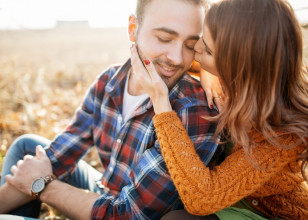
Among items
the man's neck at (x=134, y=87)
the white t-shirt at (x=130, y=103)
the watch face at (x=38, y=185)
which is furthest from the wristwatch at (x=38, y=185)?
the man's neck at (x=134, y=87)

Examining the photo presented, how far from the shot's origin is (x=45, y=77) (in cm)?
565

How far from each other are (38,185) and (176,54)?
1320 mm

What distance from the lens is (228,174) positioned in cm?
158

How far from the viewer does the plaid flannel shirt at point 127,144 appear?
5.84 feet

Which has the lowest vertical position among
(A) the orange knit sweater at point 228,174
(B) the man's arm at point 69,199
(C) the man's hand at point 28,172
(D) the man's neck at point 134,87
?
(B) the man's arm at point 69,199

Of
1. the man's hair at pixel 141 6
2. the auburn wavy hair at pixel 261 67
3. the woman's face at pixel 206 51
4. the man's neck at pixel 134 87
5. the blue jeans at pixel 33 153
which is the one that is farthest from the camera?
the blue jeans at pixel 33 153

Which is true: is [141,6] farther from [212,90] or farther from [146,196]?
[146,196]

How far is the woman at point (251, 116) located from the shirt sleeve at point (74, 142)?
95 centimetres

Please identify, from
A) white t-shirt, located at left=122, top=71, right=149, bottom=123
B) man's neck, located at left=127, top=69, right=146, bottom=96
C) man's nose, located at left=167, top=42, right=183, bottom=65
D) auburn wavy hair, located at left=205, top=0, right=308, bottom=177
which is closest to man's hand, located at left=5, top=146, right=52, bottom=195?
white t-shirt, located at left=122, top=71, right=149, bottom=123

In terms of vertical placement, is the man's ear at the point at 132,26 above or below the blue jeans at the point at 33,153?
above

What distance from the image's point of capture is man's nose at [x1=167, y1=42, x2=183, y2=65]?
6.47 ft

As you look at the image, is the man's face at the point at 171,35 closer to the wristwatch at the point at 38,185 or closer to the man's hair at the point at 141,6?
the man's hair at the point at 141,6

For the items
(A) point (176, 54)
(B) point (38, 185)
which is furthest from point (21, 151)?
(A) point (176, 54)

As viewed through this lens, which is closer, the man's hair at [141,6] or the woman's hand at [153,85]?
the woman's hand at [153,85]
